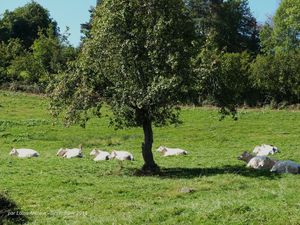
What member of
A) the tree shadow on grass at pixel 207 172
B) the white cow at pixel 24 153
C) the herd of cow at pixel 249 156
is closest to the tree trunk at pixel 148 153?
the tree shadow on grass at pixel 207 172

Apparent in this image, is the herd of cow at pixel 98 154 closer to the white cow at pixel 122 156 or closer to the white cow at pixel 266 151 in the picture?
the white cow at pixel 122 156

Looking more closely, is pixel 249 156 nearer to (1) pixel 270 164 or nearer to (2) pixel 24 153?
(1) pixel 270 164

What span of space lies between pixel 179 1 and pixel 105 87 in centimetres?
467

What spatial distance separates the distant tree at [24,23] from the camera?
3243 inches

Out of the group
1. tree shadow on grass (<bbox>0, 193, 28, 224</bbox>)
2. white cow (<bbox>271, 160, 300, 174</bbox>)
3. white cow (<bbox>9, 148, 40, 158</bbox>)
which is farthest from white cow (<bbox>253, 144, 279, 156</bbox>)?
tree shadow on grass (<bbox>0, 193, 28, 224</bbox>)

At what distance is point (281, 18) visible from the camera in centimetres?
7594

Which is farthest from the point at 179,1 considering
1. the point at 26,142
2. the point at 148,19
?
the point at 26,142

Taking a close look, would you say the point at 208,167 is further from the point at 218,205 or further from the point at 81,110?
the point at 218,205

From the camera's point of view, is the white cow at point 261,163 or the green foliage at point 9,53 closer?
the white cow at point 261,163

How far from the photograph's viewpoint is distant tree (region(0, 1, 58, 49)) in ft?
270

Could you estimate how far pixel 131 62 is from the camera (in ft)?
69.5

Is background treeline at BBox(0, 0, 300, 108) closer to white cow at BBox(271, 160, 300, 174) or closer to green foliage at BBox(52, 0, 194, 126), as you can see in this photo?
green foliage at BBox(52, 0, 194, 126)

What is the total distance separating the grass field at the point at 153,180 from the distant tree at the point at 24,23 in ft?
148

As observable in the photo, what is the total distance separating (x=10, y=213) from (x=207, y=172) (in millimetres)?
10039
